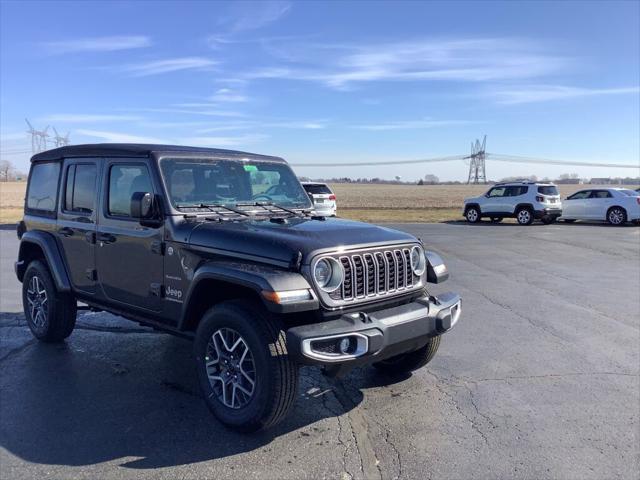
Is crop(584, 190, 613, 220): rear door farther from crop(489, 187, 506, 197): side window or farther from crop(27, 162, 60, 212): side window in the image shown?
crop(27, 162, 60, 212): side window

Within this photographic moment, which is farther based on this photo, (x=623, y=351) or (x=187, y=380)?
(x=623, y=351)

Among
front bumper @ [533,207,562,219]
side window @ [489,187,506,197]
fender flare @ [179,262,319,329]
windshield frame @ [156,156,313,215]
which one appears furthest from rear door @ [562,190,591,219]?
fender flare @ [179,262,319,329]

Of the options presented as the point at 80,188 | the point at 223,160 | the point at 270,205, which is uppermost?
the point at 223,160

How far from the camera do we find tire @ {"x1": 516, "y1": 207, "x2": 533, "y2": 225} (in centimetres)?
2259

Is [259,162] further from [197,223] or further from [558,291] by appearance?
[558,291]

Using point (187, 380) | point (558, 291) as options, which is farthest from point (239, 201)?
point (558, 291)

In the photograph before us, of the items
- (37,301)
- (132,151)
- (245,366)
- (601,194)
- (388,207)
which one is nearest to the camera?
(245,366)

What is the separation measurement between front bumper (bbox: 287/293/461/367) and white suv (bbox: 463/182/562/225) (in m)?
20.1

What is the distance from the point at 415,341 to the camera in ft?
12.9

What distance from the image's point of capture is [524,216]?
2281cm

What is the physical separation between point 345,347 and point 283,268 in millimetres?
663

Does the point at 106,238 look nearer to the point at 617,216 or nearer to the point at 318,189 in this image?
the point at 318,189

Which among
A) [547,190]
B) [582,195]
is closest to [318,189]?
[547,190]

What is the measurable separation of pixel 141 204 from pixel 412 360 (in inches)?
107
